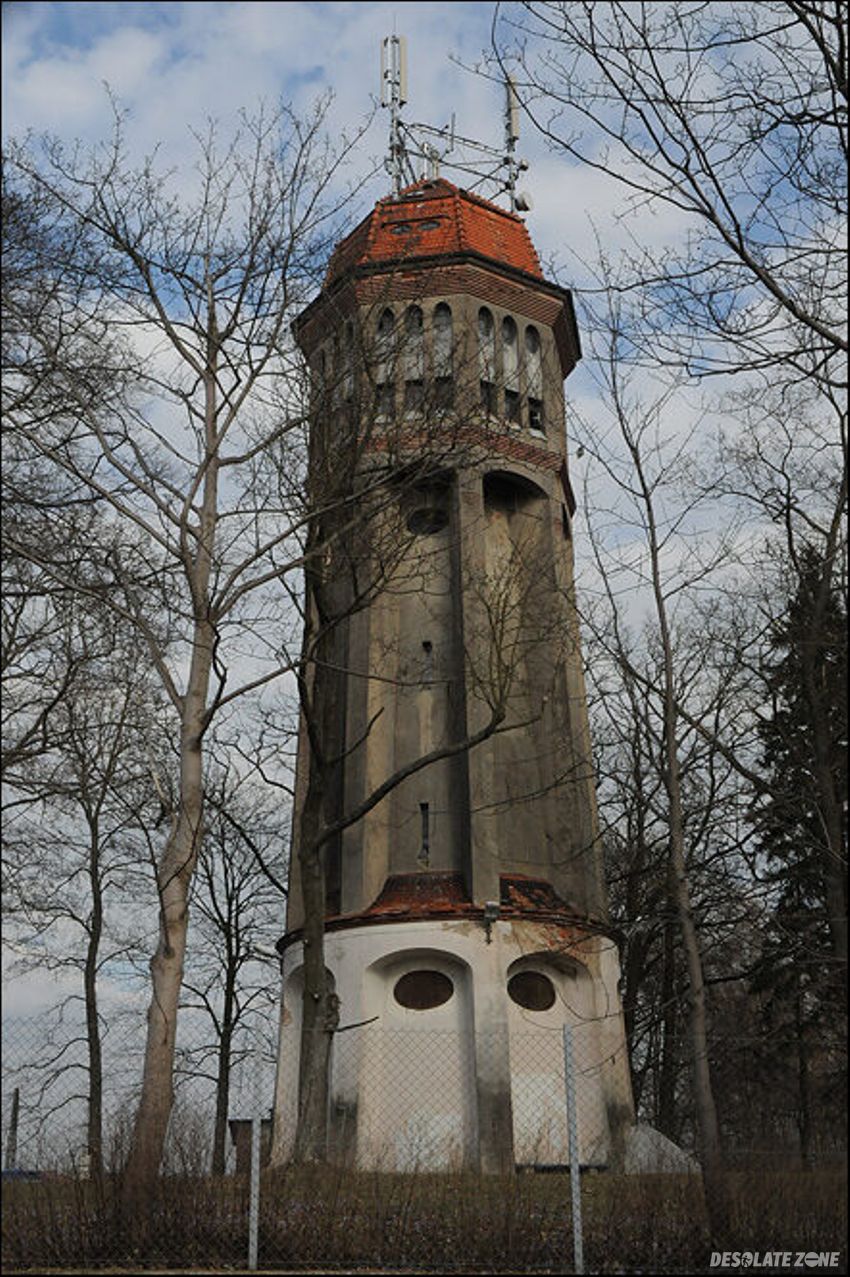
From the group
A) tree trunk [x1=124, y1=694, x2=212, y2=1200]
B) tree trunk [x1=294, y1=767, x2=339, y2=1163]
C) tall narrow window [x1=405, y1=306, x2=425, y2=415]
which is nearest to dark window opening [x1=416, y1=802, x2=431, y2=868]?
tree trunk [x1=294, y1=767, x2=339, y2=1163]

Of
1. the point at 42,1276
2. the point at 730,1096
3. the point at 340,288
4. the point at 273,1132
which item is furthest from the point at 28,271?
the point at 730,1096

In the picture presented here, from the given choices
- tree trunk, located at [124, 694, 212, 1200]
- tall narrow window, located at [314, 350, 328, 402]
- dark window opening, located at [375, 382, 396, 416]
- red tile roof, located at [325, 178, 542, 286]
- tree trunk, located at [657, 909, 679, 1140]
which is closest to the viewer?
tree trunk, located at [124, 694, 212, 1200]

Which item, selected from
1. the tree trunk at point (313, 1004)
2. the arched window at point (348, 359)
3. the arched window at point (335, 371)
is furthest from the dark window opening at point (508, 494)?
the arched window at point (335, 371)

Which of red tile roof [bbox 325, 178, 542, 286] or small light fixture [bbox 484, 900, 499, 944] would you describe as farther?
red tile roof [bbox 325, 178, 542, 286]

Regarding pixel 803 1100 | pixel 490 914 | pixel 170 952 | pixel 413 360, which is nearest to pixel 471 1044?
pixel 490 914

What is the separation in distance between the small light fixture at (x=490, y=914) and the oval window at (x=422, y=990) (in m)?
1.09

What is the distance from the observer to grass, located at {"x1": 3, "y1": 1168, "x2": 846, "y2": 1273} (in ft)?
25.9

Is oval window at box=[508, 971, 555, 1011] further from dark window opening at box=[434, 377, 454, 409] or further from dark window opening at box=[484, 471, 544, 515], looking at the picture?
dark window opening at box=[434, 377, 454, 409]

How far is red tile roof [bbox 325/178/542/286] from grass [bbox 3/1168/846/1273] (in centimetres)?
1827

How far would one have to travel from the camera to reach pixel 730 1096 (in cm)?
2023

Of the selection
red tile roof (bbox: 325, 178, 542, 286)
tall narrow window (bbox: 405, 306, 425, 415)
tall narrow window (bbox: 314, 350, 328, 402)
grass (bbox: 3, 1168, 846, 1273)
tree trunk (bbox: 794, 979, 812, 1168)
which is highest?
red tile roof (bbox: 325, 178, 542, 286)

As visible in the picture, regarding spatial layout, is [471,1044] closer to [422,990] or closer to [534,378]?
[422,990]

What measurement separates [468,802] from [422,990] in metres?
3.03

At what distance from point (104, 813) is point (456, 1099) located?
32.0 feet
